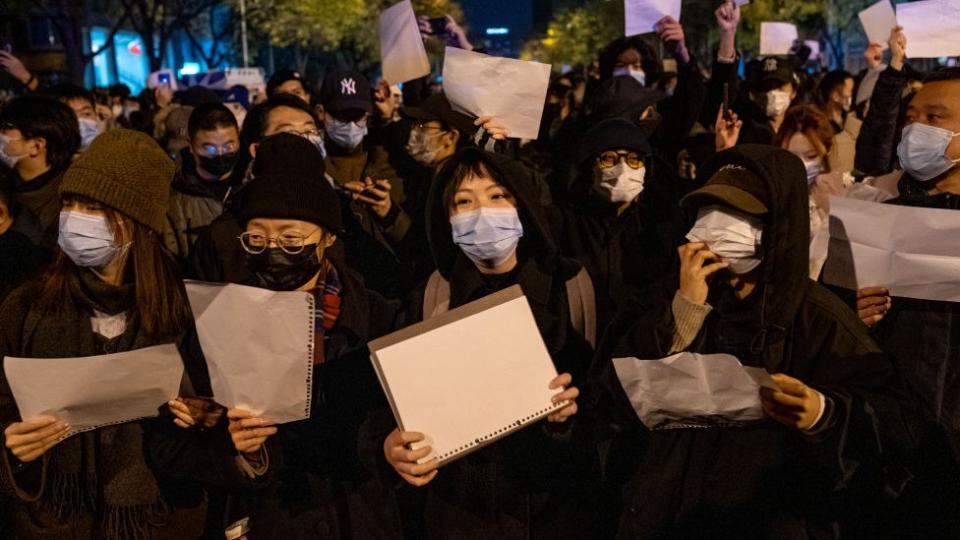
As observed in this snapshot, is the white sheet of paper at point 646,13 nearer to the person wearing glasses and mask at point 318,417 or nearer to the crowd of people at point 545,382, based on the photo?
the crowd of people at point 545,382

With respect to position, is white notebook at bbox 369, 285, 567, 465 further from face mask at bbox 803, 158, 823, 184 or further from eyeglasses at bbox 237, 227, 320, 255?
face mask at bbox 803, 158, 823, 184

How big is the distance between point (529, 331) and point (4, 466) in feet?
5.84

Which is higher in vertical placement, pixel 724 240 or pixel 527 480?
pixel 724 240

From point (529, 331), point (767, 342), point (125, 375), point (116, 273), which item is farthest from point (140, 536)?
point (767, 342)

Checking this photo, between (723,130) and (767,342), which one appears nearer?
(767,342)

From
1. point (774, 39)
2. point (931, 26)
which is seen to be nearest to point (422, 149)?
point (931, 26)

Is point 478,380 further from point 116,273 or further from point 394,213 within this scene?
point 394,213

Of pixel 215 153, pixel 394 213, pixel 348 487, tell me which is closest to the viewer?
pixel 348 487

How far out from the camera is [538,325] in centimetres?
322

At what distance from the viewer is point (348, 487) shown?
3.08 meters

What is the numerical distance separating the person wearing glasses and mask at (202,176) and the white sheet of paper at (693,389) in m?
3.34

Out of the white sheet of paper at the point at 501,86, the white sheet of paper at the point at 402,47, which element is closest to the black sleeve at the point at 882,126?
the white sheet of paper at the point at 501,86

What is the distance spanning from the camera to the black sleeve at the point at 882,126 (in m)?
4.89

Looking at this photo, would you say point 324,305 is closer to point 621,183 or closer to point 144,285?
point 144,285
